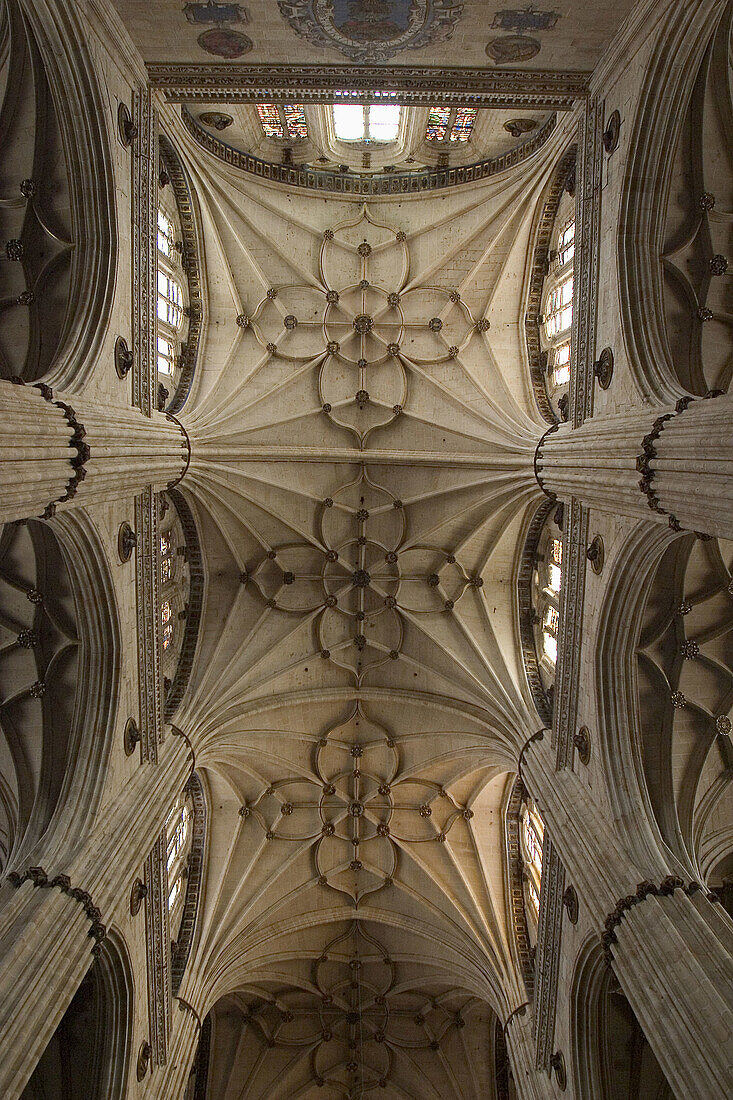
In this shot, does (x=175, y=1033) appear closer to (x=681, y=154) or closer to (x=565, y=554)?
(x=565, y=554)

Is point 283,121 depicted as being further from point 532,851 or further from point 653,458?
point 532,851

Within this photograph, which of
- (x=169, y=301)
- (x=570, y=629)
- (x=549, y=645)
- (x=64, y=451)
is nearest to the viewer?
(x=64, y=451)

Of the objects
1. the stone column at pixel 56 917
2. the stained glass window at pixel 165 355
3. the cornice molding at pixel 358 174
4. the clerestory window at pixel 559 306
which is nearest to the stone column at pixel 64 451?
the stained glass window at pixel 165 355

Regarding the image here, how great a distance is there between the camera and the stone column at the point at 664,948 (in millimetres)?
9188

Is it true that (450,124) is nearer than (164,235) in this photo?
No

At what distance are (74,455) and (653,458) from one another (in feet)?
26.1

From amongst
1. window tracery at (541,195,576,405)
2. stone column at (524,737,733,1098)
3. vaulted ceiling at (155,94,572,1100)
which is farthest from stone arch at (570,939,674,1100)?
window tracery at (541,195,576,405)

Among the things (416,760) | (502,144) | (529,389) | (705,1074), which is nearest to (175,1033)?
(416,760)

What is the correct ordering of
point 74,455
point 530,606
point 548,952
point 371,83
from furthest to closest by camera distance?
point 530,606 < point 548,952 < point 371,83 < point 74,455

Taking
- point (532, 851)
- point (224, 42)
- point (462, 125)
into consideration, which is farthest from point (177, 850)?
point (462, 125)

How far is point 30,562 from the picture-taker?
46.1ft

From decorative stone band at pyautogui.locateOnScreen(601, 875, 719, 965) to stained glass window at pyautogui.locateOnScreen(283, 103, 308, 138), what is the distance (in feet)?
60.2

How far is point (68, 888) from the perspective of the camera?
1148 cm

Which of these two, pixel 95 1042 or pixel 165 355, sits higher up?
pixel 165 355
